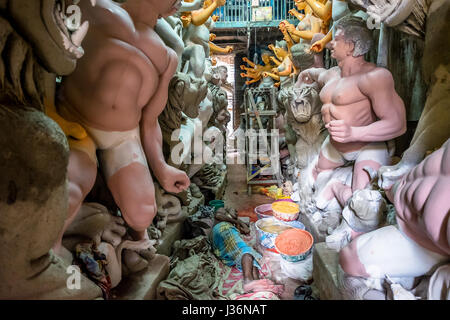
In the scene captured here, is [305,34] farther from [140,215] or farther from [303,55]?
[140,215]

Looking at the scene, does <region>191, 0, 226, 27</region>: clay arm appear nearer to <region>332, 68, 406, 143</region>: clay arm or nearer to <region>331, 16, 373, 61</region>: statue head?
<region>331, 16, 373, 61</region>: statue head

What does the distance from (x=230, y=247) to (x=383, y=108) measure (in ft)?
5.89

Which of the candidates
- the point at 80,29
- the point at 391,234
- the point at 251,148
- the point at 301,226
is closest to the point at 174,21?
the point at 80,29

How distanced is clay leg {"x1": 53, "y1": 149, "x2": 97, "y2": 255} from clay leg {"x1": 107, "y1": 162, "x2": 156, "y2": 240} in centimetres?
18

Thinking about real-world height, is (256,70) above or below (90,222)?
below

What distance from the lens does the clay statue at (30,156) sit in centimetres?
85

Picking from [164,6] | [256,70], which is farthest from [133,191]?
[256,70]

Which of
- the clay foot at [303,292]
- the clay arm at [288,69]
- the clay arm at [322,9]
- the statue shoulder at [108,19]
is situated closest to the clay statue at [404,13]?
the statue shoulder at [108,19]

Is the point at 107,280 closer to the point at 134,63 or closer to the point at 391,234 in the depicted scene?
the point at 134,63

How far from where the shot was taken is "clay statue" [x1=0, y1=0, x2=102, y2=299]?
2.79 ft

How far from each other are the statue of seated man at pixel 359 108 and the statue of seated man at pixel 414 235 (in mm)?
972

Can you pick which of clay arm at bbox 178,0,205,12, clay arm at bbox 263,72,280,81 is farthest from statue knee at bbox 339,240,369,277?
clay arm at bbox 263,72,280,81

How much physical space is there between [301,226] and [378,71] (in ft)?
5.79

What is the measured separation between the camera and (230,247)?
2.66 meters
